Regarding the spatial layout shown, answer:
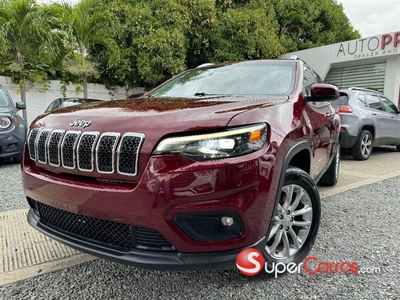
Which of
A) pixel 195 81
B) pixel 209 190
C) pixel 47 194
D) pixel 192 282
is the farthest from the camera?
pixel 195 81

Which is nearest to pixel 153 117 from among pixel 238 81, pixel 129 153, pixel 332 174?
pixel 129 153

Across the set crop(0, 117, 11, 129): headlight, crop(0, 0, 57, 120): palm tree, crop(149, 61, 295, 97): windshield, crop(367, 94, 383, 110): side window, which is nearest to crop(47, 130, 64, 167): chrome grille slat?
crop(149, 61, 295, 97): windshield

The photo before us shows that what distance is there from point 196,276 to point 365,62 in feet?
48.5

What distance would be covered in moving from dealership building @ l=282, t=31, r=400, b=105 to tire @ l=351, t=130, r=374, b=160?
24.7 ft

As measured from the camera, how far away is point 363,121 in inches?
253

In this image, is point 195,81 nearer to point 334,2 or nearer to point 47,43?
point 47,43

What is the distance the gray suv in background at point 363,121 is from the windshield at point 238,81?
3.92 m

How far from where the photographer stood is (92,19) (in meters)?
10.5

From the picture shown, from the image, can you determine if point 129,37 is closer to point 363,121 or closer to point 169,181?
point 363,121

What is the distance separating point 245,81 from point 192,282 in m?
1.69

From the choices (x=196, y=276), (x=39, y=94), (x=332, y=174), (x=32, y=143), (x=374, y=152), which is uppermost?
(x=39, y=94)

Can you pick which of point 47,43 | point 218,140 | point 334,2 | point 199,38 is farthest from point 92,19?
point 334,2

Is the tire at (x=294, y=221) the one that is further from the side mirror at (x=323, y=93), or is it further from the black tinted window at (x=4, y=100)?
the black tinted window at (x=4, y=100)

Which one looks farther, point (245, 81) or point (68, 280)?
point (245, 81)
